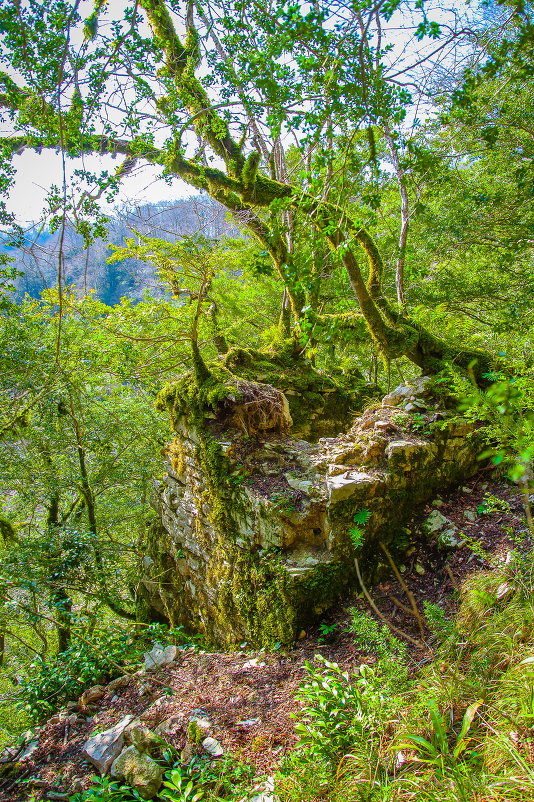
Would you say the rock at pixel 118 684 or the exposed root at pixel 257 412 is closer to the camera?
the rock at pixel 118 684

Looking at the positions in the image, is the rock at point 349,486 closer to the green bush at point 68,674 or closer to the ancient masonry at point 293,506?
the ancient masonry at point 293,506

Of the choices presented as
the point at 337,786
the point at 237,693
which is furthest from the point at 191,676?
the point at 337,786

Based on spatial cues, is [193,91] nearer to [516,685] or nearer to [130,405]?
[516,685]

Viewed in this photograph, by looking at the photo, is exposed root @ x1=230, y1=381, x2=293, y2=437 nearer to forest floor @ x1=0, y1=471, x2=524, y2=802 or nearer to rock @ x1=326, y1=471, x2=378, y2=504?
rock @ x1=326, y1=471, x2=378, y2=504

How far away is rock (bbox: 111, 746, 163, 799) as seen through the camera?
7.04ft

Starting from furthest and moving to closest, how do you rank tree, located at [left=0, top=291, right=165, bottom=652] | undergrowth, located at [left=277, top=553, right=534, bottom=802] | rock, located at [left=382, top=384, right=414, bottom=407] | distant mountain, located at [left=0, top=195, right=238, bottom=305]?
1. rock, located at [left=382, top=384, right=414, bottom=407]
2. tree, located at [left=0, top=291, right=165, bottom=652]
3. distant mountain, located at [left=0, top=195, right=238, bottom=305]
4. undergrowth, located at [left=277, top=553, right=534, bottom=802]

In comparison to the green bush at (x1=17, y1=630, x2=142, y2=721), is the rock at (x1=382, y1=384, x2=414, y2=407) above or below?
above

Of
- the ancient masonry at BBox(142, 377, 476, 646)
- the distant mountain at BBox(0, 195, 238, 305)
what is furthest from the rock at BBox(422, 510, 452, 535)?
the distant mountain at BBox(0, 195, 238, 305)

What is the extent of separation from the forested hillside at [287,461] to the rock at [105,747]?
0.8 inches

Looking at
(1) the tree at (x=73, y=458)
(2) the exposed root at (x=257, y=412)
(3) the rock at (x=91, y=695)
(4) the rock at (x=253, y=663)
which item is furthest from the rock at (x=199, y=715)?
(2) the exposed root at (x=257, y=412)

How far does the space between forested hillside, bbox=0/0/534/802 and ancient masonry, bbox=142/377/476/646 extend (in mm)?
31

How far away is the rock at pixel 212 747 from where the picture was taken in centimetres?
226

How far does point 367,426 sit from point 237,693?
9.69 feet

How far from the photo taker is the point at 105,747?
2475mm
